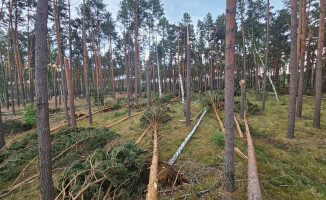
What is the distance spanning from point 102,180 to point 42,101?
185 cm

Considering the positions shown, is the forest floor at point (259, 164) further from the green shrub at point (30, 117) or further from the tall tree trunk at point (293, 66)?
the green shrub at point (30, 117)

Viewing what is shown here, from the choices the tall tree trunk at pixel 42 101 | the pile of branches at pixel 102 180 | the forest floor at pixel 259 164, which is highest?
the tall tree trunk at pixel 42 101

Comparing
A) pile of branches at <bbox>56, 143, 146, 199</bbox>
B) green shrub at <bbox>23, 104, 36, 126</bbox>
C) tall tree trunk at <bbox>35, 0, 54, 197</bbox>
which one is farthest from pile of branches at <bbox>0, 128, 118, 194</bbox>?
green shrub at <bbox>23, 104, 36, 126</bbox>

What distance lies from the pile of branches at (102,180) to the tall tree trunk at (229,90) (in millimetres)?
1835

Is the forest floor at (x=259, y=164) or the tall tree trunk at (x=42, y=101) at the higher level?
the tall tree trunk at (x=42, y=101)

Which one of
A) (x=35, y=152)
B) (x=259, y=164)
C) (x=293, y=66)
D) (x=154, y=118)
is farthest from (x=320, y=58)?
(x=35, y=152)

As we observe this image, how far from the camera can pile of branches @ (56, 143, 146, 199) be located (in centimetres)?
259

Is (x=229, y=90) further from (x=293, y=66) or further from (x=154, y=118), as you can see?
(x=154, y=118)

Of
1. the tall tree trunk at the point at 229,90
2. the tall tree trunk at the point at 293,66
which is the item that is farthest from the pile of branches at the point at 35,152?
the tall tree trunk at the point at 293,66

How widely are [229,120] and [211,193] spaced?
4.99 feet

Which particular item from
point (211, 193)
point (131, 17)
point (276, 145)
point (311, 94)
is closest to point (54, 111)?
point (131, 17)

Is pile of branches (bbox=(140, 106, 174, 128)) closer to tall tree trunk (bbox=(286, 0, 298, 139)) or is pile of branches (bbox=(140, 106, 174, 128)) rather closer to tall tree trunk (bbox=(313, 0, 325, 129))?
tall tree trunk (bbox=(286, 0, 298, 139))

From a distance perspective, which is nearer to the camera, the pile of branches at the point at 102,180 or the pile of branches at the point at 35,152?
the pile of branches at the point at 102,180

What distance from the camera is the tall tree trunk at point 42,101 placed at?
2.30 meters
